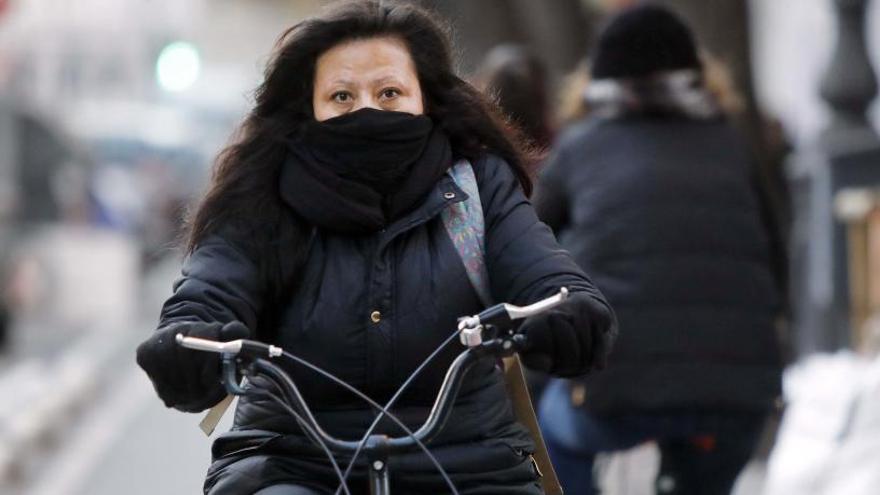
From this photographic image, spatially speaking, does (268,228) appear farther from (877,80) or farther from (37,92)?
(37,92)

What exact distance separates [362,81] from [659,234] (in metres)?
2.00

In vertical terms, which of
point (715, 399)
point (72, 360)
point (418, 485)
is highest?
point (418, 485)

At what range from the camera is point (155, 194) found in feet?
123

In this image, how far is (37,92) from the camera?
28.3 m

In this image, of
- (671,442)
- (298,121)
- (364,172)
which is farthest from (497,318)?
(671,442)

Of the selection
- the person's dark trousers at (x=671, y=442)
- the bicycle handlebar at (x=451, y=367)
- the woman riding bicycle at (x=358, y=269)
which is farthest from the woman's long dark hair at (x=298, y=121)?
the person's dark trousers at (x=671, y=442)

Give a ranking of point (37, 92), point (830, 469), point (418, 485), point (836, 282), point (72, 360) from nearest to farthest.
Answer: point (418, 485)
point (830, 469)
point (836, 282)
point (72, 360)
point (37, 92)

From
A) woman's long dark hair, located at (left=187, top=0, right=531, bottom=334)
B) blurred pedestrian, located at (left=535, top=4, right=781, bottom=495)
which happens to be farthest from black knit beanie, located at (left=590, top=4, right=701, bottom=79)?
woman's long dark hair, located at (left=187, top=0, right=531, bottom=334)

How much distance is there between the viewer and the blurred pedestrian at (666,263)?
6570mm

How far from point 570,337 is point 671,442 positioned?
2567mm

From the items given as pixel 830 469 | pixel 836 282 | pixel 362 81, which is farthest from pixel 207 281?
pixel 836 282

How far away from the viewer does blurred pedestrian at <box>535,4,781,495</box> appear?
6.57 meters

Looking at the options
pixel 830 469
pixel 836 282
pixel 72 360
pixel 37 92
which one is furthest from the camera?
pixel 37 92

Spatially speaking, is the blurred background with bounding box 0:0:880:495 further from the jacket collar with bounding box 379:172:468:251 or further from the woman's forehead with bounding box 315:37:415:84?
the jacket collar with bounding box 379:172:468:251
